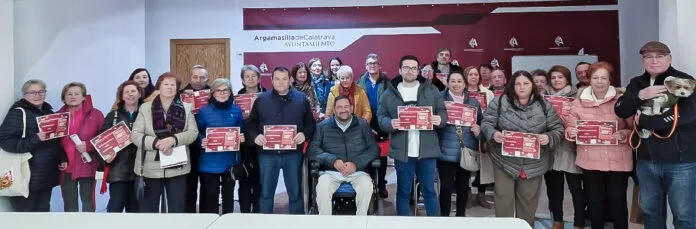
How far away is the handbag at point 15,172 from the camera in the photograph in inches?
145

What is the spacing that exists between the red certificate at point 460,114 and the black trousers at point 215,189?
6.12 feet

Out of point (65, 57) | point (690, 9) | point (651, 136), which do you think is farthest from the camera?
point (65, 57)

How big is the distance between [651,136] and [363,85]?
2605 millimetres

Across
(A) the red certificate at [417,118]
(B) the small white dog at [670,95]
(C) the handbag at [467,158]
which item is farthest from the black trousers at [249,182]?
(B) the small white dog at [670,95]

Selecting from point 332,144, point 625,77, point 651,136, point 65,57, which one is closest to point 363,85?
point 332,144

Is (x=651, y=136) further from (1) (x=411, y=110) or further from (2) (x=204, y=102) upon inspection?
(2) (x=204, y=102)

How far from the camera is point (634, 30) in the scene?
278 inches

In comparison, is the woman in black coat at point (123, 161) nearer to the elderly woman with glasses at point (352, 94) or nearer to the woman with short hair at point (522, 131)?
the elderly woman with glasses at point (352, 94)

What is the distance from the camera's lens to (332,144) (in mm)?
4113

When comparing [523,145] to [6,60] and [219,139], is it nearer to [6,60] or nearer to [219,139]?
[219,139]

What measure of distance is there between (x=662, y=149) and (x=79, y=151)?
424 cm

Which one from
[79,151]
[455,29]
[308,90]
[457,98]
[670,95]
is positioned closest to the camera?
[670,95]

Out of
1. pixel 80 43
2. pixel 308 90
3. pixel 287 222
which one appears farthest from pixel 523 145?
pixel 80 43

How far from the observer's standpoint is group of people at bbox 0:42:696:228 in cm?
330
